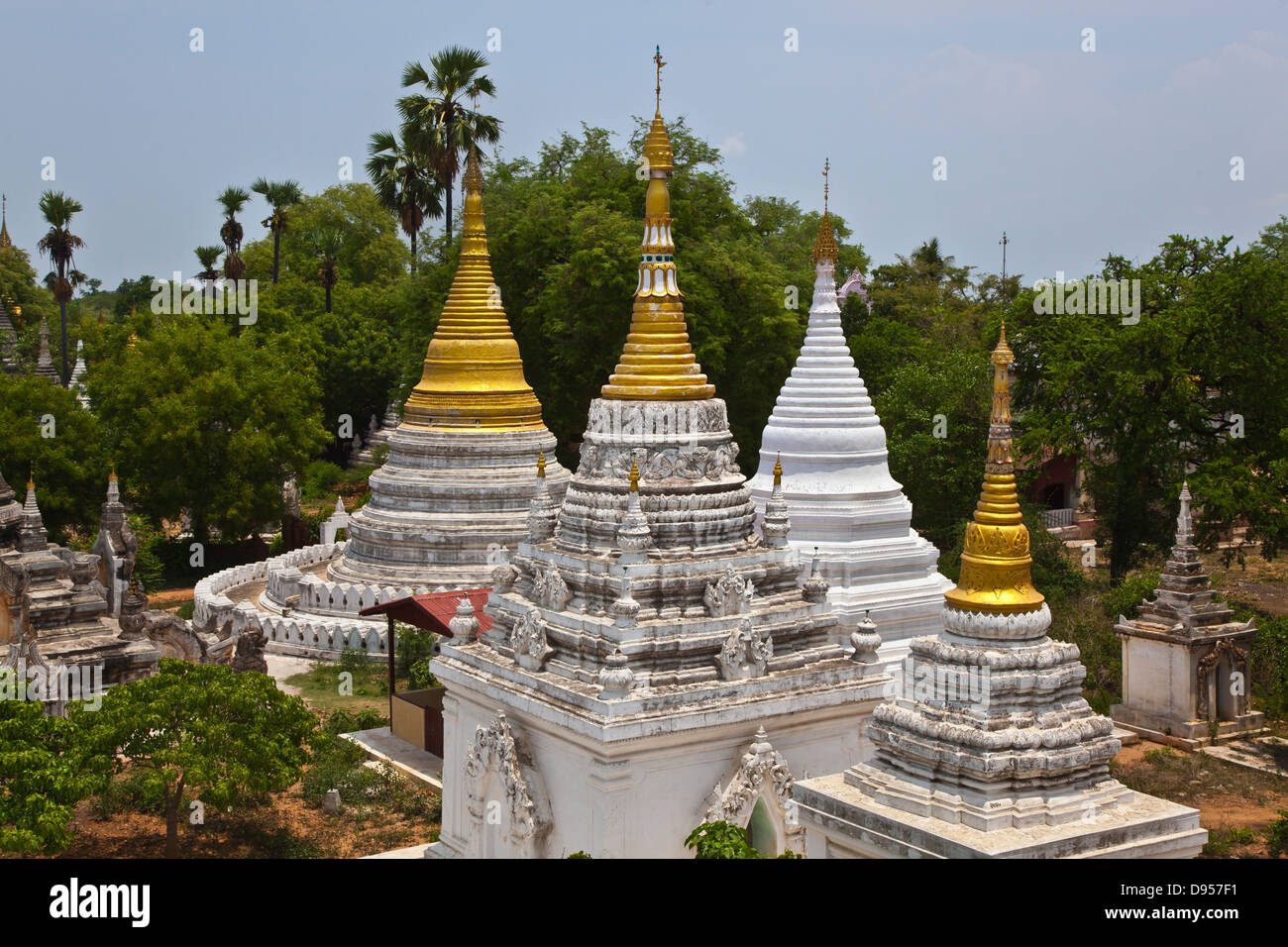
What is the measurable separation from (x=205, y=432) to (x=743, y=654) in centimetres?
2840

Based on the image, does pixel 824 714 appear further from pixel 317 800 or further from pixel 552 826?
pixel 317 800

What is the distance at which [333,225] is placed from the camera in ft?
270

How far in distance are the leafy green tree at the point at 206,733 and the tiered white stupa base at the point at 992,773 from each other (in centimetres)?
833

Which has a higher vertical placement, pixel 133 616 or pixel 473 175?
pixel 473 175

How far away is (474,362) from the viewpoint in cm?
3644

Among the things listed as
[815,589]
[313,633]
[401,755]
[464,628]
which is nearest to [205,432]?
[313,633]

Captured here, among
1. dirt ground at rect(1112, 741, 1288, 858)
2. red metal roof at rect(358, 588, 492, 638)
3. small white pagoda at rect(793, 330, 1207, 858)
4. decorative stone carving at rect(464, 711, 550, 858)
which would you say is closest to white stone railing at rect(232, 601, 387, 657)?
red metal roof at rect(358, 588, 492, 638)

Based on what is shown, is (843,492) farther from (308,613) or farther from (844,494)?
(308,613)

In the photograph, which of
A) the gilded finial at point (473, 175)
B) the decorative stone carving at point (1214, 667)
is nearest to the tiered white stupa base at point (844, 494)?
the decorative stone carving at point (1214, 667)

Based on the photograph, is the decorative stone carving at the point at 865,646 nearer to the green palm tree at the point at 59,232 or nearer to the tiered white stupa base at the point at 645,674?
the tiered white stupa base at the point at 645,674

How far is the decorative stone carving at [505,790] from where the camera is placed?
17922mm

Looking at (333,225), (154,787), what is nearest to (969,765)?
(154,787)

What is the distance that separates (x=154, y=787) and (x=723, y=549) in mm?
7904

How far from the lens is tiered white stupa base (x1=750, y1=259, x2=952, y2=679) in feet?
83.6
